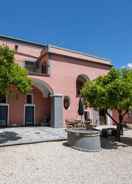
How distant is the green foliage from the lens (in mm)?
11102

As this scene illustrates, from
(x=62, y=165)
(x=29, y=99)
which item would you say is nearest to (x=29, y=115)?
(x=29, y=99)

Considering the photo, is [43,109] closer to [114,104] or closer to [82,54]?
[82,54]

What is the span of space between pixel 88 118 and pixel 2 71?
1341cm

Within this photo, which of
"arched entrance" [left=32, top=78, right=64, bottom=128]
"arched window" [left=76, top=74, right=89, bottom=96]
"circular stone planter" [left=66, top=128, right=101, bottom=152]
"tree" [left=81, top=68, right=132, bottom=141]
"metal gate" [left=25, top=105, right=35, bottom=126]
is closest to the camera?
"circular stone planter" [left=66, top=128, right=101, bottom=152]

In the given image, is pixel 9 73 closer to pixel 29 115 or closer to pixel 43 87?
pixel 43 87

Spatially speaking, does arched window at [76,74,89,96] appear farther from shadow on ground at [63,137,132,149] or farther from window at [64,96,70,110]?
shadow on ground at [63,137,132,149]

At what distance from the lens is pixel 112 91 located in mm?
11117

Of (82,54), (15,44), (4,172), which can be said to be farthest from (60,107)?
(4,172)

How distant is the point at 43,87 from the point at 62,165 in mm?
12184

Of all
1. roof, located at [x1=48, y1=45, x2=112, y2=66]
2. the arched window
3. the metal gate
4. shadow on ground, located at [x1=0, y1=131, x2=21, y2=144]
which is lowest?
shadow on ground, located at [x1=0, y1=131, x2=21, y2=144]

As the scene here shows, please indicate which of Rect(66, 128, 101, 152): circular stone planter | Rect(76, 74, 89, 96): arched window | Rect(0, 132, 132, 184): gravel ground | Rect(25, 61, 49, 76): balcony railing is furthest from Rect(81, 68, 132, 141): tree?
Rect(76, 74, 89, 96): arched window

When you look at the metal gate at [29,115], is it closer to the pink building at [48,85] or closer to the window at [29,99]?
the pink building at [48,85]

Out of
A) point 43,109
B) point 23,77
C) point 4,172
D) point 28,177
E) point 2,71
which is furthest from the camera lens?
point 43,109

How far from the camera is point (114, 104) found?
37.2ft
